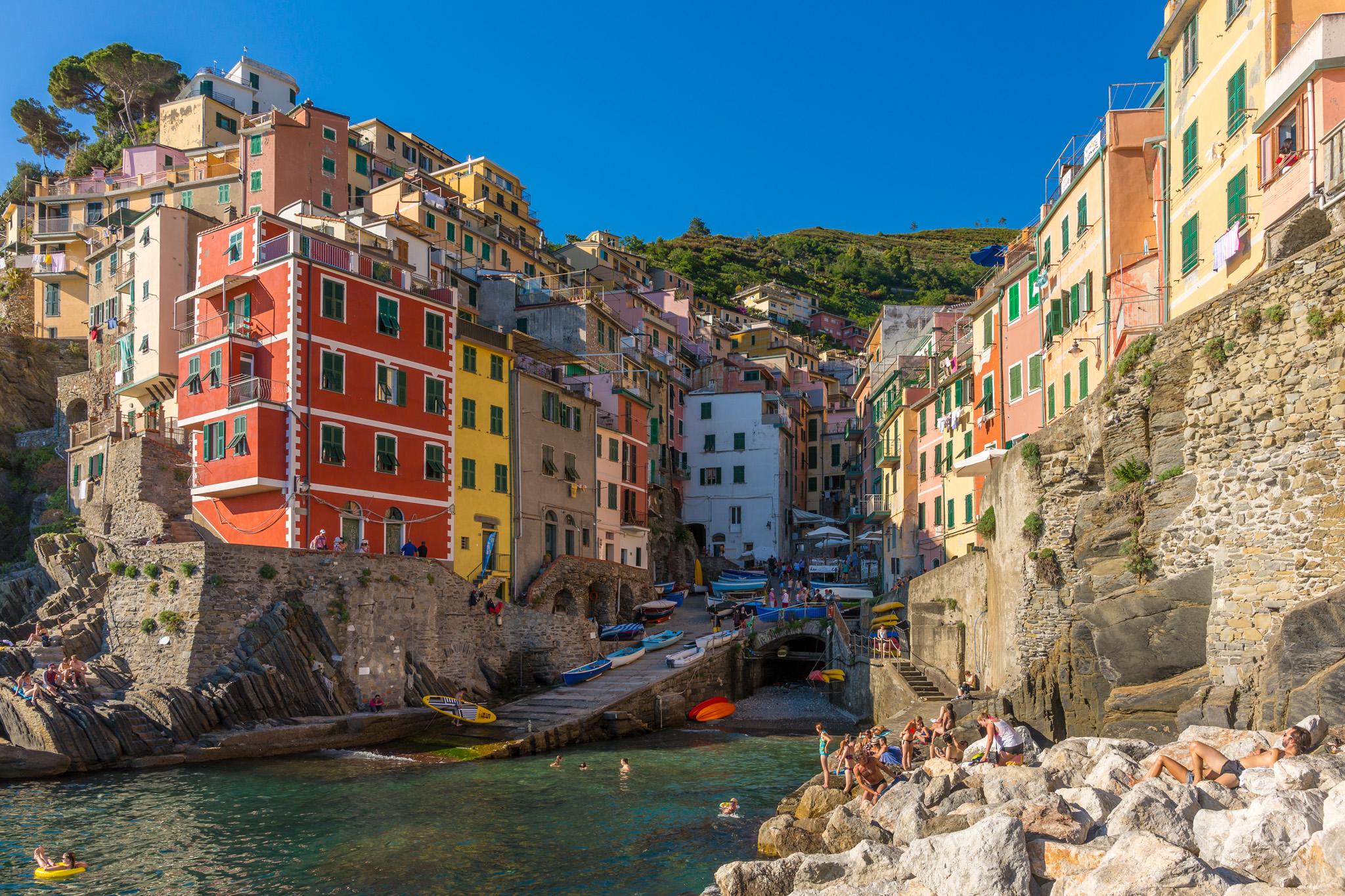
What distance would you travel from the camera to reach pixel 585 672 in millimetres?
46000

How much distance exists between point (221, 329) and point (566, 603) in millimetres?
19895

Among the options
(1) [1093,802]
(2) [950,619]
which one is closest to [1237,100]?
(1) [1093,802]

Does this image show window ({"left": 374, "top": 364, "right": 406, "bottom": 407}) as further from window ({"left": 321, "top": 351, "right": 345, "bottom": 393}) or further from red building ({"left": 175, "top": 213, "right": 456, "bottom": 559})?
window ({"left": 321, "top": 351, "right": 345, "bottom": 393})

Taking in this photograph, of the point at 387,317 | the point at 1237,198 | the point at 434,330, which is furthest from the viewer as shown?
the point at 434,330

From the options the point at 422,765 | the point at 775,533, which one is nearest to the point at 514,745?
the point at 422,765

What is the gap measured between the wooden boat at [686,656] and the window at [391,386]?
50.5 ft

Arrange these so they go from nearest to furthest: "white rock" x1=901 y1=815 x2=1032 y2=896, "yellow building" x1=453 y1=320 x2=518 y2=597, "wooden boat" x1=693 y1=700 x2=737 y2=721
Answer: "white rock" x1=901 y1=815 x2=1032 y2=896 → "wooden boat" x1=693 y1=700 x2=737 y2=721 → "yellow building" x1=453 y1=320 x2=518 y2=597

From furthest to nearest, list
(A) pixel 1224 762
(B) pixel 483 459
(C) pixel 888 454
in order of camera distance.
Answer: (C) pixel 888 454 < (B) pixel 483 459 < (A) pixel 1224 762

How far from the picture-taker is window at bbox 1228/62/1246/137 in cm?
2584

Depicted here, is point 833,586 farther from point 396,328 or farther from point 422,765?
point 422,765

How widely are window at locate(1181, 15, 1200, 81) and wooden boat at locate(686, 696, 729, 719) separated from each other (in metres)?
29.1

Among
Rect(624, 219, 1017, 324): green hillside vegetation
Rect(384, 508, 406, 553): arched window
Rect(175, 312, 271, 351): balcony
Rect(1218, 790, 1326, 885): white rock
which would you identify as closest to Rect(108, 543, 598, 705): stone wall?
Rect(384, 508, 406, 553): arched window

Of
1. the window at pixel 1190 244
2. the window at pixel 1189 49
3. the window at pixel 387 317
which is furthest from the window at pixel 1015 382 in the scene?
the window at pixel 387 317

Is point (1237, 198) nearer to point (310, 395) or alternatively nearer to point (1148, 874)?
point (1148, 874)
